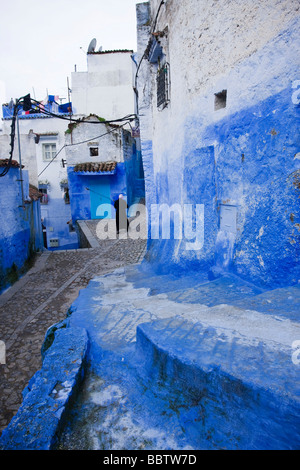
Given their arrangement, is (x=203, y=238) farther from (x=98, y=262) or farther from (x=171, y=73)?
(x=98, y=262)

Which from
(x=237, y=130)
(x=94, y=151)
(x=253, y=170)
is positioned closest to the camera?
(x=253, y=170)

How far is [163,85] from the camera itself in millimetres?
6578

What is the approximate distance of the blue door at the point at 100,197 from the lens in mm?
18266

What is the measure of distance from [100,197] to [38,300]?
1129cm

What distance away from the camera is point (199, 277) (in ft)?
16.7

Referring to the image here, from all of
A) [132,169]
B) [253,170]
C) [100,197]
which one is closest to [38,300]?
[253,170]

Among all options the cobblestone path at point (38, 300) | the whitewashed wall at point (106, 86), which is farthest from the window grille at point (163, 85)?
the whitewashed wall at point (106, 86)

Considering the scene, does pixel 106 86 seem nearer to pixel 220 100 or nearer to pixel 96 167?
pixel 96 167

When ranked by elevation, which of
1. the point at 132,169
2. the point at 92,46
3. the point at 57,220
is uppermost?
the point at 92,46

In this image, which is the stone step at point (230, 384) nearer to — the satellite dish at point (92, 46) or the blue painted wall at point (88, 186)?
the blue painted wall at point (88, 186)

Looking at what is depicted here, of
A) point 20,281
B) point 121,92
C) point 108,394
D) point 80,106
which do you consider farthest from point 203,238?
point 80,106

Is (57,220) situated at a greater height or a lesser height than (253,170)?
lesser

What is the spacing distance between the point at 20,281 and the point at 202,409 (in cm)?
867

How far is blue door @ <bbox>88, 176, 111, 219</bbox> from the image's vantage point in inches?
719
